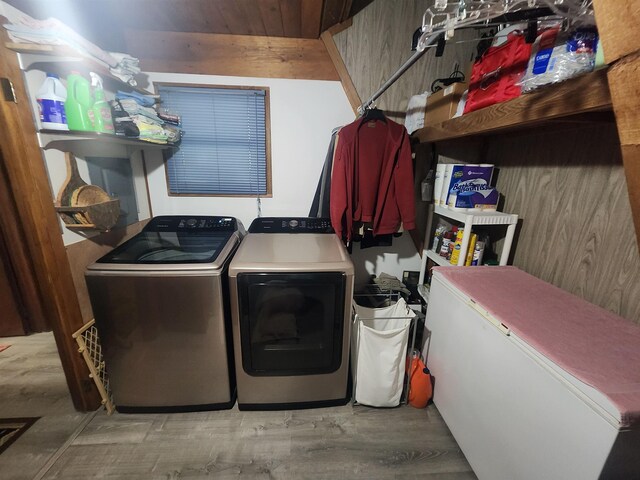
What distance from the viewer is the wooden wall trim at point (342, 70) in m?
1.81

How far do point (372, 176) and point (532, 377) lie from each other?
1242 millimetres

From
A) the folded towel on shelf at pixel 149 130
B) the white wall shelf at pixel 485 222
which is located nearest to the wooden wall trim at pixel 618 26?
the white wall shelf at pixel 485 222

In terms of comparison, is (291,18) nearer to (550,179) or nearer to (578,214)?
(550,179)

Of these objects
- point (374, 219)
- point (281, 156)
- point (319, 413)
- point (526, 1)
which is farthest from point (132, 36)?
point (319, 413)

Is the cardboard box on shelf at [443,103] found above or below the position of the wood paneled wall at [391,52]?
below

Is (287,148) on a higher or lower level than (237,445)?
higher

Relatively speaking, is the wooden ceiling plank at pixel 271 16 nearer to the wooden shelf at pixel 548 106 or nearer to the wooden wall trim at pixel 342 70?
the wooden wall trim at pixel 342 70

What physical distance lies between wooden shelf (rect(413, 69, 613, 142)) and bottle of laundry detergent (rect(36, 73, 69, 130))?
198 cm

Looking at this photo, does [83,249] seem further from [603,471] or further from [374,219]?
[603,471]

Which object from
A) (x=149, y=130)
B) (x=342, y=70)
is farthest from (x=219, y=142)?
(x=342, y=70)

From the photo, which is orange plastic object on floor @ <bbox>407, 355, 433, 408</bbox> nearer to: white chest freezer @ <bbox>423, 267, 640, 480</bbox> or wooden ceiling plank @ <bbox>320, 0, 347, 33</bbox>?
white chest freezer @ <bbox>423, 267, 640, 480</bbox>

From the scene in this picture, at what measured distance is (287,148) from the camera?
2.01 m

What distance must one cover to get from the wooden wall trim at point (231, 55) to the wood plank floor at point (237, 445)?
2.30 m

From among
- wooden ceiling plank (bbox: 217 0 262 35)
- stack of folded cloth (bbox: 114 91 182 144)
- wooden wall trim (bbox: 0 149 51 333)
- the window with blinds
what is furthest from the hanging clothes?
wooden wall trim (bbox: 0 149 51 333)
